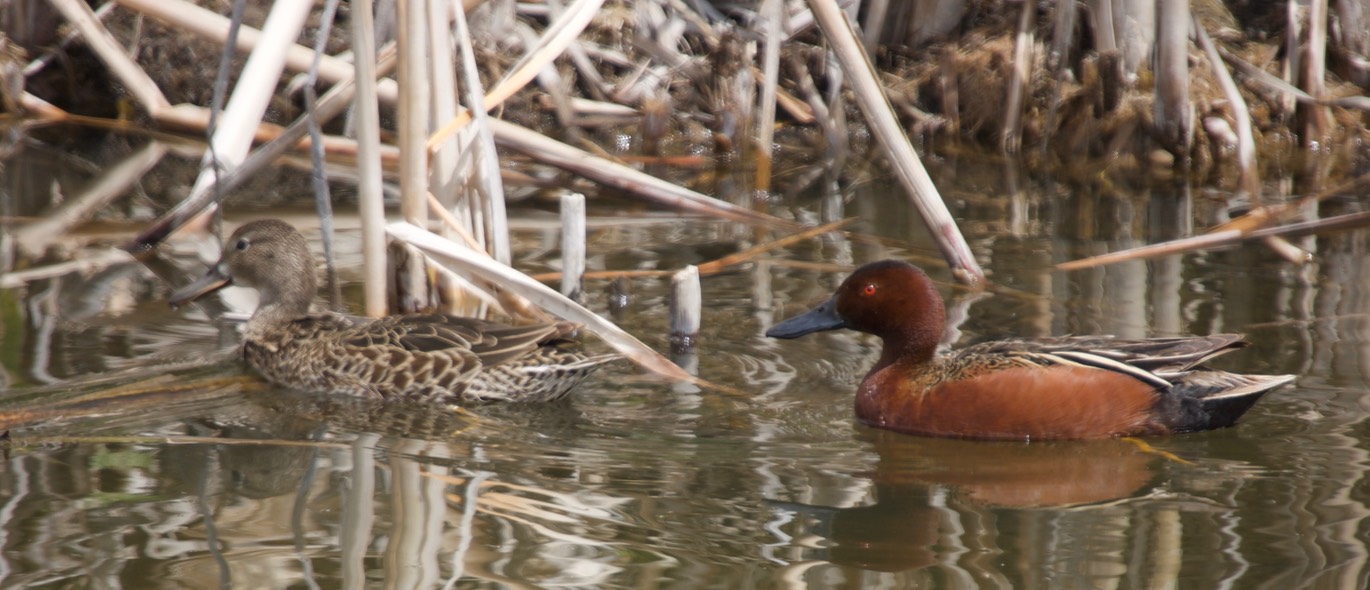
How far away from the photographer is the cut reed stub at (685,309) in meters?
6.38

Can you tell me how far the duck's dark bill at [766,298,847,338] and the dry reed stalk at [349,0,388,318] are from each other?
5.33 feet

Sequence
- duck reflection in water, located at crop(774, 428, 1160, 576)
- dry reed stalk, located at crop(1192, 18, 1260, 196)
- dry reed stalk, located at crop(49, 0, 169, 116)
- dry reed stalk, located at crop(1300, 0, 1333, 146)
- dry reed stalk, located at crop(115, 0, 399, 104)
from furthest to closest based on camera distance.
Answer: dry reed stalk, located at crop(1300, 0, 1333, 146), dry reed stalk, located at crop(1192, 18, 1260, 196), dry reed stalk, located at crop(49, 0, 169, 116), dry reed stalk, located at crop(115, 0, 399, 104), duck reflection in water, located at crop(774, 428, 1160, 576)

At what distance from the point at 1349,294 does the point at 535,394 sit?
3.99m

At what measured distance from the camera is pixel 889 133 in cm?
676

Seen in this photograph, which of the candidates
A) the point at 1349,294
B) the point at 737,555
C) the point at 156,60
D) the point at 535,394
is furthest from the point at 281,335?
the point at 156,60

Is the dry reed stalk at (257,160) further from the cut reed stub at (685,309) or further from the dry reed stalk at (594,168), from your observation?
the cut reed stub at (685,309)

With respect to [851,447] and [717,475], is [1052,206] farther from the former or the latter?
[717,475]

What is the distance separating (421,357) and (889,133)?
7.61ft

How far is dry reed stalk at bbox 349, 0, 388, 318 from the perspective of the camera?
575 cm

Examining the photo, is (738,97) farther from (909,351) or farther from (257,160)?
(909,351)

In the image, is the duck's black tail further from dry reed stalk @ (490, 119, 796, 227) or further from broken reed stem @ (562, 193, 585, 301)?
dry reed stalk @ (490, 119, 796, 227)

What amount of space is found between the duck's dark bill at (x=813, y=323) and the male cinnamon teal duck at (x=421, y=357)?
2.24ft

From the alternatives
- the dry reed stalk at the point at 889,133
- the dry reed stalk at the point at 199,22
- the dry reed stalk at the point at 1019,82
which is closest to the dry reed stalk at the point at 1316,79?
the dry reed stalk at the point at 1019,82

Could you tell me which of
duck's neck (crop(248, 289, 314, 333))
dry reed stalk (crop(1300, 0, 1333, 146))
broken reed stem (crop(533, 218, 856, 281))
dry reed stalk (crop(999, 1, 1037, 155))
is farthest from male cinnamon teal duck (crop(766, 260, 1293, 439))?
dry reed stalk (crop(999, 1, 1037, 155))
